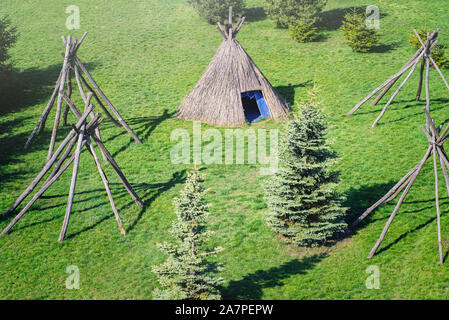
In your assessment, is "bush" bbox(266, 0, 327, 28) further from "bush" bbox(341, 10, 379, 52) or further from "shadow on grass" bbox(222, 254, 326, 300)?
"shadow on grass" bbox(222, 254, 326, 300)

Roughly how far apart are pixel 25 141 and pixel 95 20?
13790 millimetres

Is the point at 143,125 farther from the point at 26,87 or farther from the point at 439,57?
the point at 439,57

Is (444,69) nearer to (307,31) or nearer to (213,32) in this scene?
(307,31)

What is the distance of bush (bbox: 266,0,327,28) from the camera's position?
25141 millimetres

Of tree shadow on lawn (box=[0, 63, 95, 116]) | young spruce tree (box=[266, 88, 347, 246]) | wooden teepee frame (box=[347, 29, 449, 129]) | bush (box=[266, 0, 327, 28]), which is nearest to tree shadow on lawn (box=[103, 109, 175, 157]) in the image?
tree shadow on lawn (box=[0, 63, 95, 116])

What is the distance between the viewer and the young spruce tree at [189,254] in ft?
29.7

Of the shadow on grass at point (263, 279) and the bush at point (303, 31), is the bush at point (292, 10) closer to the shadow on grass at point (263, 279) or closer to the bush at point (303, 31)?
the bush at point (303, 31)

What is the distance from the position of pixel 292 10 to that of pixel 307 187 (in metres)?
16.7

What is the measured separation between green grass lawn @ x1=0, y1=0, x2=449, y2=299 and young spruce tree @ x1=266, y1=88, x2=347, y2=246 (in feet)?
1.65

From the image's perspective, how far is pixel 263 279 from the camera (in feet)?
35.1

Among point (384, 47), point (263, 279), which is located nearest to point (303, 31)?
point (384, 47)

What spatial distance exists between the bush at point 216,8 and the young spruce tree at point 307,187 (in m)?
16.8
